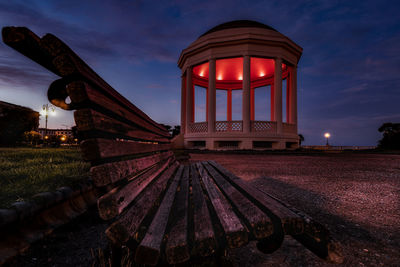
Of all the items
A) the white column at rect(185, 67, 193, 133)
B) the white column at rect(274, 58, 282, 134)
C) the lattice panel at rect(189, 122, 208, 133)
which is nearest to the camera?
the white column at rect(274, 58, 282, 134)

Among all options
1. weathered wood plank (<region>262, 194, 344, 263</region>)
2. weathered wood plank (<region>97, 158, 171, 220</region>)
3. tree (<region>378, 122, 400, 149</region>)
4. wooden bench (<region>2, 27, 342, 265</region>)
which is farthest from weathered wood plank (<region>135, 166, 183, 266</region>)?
tree (<region>378, 122, 400, 149</region>)

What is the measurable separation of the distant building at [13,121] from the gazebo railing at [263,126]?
11545 millimetres

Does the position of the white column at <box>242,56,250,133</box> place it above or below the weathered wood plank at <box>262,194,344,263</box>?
above

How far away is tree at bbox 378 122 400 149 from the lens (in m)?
12.7

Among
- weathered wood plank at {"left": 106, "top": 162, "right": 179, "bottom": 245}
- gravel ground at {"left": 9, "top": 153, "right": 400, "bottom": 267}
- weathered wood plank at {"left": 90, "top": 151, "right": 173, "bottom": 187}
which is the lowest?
gravel ground at {"left": 9, "top": 153, "right": 400, "bottom": 267}

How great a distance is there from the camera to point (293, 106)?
455 inches

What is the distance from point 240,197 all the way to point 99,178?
73cm

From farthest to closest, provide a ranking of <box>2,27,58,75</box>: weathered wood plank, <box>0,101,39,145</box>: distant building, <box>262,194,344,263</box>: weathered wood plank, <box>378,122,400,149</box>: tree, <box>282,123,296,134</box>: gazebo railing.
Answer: <box>378,122,400,149</box>: tree, <box>282,123,296,134</box>: gazebo railing, <box>0,101,39,145</box>: distant building, <box>262,194,344,263</box>: weathered wood plank, <box>2,27,58,75</box>: weathered wood plank

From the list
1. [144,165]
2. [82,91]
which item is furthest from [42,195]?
[82,91]

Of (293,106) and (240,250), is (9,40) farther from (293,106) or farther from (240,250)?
(293,106)

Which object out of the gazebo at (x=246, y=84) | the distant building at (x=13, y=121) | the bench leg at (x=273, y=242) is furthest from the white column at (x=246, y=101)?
the distant building at (x=13, y=121)

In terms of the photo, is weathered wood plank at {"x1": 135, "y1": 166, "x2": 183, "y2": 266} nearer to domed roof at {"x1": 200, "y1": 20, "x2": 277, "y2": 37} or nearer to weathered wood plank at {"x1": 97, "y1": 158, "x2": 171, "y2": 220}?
weathered wood plank at {"x1": 97, "y1": 158, "x2": 171, "y2": 220}

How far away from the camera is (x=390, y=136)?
13102 millimetres

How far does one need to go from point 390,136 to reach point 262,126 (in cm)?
1028
